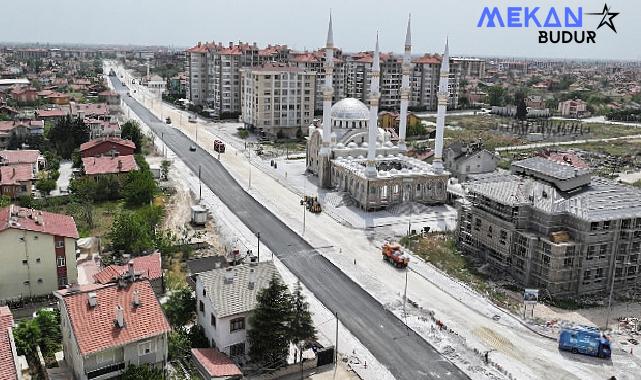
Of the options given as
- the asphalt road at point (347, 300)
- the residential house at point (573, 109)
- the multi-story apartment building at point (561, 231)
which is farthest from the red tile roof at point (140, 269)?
the residential house at point (573, 109)

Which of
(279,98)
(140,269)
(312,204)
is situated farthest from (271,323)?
(279,98)

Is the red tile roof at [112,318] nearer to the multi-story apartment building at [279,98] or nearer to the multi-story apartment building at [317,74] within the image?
the multi-story apartment building at [279,98]

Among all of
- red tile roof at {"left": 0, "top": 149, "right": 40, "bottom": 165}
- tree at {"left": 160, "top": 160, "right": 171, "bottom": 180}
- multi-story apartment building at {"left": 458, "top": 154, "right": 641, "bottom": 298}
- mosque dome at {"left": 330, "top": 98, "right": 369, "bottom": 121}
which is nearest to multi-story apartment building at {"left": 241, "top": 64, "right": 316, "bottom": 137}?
mosque dome at {"left": 330, "top": 98, "right": 369, "bottom": 121}

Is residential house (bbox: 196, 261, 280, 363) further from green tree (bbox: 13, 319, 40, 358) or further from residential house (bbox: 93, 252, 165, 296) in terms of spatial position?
green tree (bbox: 13, 319, 40, 358)

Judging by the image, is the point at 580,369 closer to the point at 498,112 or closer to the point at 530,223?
the point at 530,223

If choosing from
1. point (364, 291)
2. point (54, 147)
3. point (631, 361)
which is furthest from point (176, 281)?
point (54, 147)
